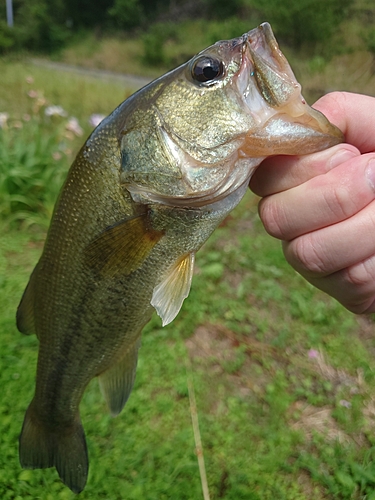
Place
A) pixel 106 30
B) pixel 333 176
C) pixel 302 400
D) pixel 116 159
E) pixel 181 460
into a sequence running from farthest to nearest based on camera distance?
pixel 106 30 → pixel 302 400 → pixel 181 460 → pixel 116 159 → pixel 333 176

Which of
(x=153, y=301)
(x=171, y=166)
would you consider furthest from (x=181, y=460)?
(x=171, y=166)

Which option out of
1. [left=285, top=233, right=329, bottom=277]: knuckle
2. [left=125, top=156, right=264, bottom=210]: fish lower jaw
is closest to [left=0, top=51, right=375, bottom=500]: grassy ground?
[left=285, top=233, right=329, bottom=277]: knuckle

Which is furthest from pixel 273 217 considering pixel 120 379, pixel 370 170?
pixel 120 379

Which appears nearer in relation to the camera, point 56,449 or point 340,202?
point 340,202

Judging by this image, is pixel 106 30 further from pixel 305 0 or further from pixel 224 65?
pixel 224 65

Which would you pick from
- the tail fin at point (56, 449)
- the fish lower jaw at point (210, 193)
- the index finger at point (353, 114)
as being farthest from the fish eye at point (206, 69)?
the tail fin at point (56, 449)

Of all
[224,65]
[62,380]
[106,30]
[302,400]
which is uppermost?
[224,65]

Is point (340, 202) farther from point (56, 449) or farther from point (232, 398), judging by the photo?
point (232, 398)
